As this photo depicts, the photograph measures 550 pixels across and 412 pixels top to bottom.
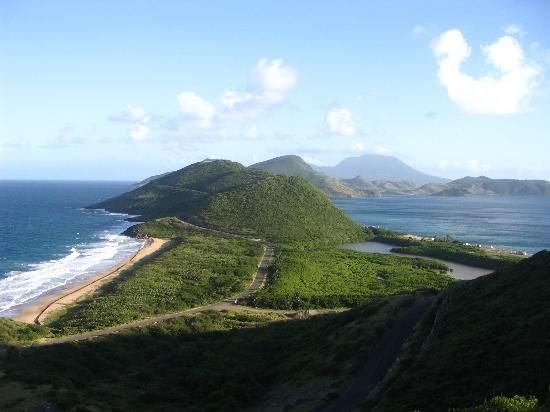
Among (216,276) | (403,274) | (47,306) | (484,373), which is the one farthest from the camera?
(403,274)

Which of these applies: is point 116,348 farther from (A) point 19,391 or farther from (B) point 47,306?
(B) point 47,306

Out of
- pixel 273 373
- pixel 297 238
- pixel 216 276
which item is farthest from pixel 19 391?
pixel 297 238

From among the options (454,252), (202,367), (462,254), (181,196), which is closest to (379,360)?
A: (202,367)

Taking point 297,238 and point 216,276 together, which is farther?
point 297,238

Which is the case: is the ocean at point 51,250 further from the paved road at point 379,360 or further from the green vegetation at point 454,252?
the green vegetation at point 454,252

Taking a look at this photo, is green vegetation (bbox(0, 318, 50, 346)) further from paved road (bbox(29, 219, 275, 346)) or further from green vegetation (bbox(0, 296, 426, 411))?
green vegetation (bbox(0, 296, 426, 411))

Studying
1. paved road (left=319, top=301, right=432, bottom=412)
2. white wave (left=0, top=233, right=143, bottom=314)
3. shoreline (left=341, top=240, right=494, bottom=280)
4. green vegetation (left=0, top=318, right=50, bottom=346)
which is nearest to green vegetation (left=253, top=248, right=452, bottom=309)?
shoreline (left=341, top=240, right=494, bottom=280)
